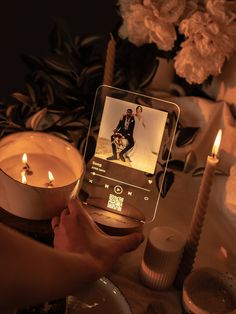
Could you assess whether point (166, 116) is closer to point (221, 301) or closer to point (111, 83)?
point (111, 83)

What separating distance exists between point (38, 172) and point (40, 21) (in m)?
0.52

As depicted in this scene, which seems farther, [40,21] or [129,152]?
[40,21]

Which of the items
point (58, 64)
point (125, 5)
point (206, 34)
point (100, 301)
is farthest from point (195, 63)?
point (100, 301)

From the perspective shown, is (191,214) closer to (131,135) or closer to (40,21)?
(131,135)

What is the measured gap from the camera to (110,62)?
2.76 ft

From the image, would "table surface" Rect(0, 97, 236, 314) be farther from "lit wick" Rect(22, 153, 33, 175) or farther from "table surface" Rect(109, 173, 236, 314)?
"lit wick" Rect(22, 153, 33, 175)

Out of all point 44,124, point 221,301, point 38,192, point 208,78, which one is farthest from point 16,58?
point 221,301

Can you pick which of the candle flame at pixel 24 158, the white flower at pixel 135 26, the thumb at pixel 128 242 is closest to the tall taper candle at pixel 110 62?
the white flower at pixel 135 26

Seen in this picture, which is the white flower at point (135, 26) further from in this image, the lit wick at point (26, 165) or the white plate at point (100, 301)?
the white plate at point (100, 301)

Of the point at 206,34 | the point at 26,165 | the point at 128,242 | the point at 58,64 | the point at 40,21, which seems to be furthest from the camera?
the point at 40,21

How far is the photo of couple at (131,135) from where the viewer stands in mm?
745

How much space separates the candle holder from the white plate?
0.46ft

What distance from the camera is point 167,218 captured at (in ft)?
2.77

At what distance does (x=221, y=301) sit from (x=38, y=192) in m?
0.28
